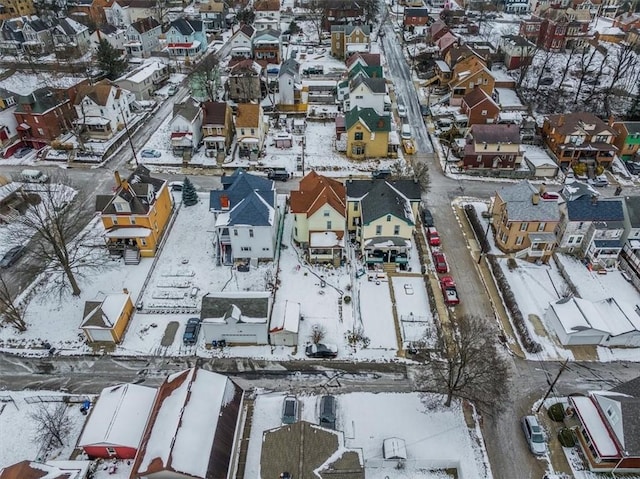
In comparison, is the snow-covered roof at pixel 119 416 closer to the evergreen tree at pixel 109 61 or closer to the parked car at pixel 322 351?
the parked car at pixel 322 351

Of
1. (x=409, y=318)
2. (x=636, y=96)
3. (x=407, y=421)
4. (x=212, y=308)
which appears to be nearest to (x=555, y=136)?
(x=636, y=96)

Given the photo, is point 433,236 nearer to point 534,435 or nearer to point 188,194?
point 534,435

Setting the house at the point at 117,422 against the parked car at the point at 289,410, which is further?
the parked car at the point at 289,410

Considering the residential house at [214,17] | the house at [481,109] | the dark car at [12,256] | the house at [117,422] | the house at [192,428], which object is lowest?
the dark car at [12,256]

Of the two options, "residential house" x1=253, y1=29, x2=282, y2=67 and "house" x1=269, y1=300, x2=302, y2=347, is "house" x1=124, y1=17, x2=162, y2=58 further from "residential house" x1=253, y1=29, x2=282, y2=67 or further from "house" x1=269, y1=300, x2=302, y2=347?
"house" x1=269, y1=300, x2=302, y2=347

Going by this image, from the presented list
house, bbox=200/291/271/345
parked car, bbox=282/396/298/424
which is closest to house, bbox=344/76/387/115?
house, bbox=200/291/271/345

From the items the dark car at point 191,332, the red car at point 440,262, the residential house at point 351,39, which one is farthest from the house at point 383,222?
the residential house at point 351,39

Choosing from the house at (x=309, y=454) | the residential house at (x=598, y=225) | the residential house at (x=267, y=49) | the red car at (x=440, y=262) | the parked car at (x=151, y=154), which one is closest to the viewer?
the house at (x=309, y=454)
